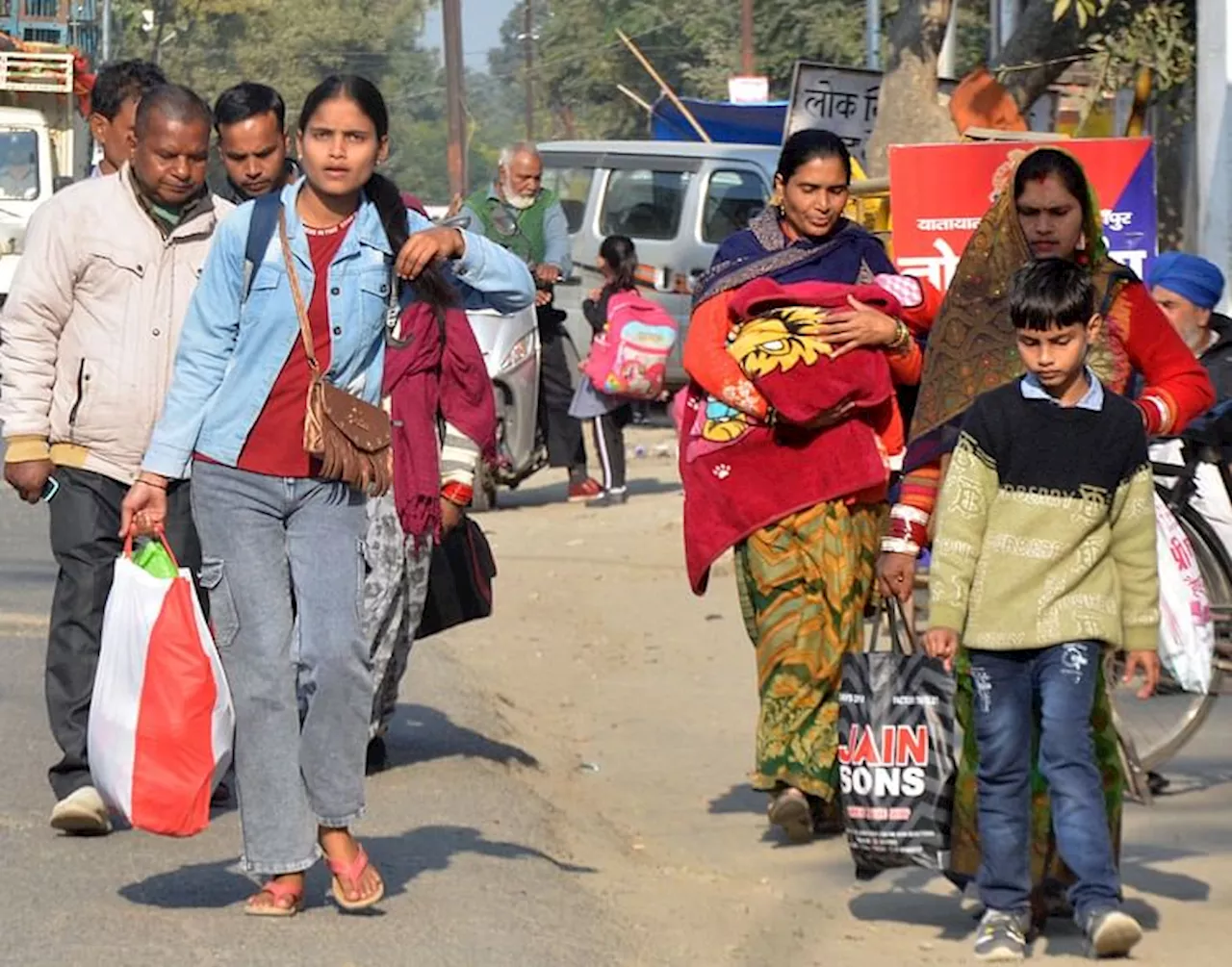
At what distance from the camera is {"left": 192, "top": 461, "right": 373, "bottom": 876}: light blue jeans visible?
223 inches

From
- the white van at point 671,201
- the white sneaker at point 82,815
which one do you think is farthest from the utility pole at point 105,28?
the white sneaker at point 82,815

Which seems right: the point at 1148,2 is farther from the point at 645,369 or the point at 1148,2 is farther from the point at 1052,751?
the point at 1052,751

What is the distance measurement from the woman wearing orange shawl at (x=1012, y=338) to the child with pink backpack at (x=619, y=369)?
8532 millimetres

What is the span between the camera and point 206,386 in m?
5.68

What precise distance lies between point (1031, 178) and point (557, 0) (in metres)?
67.8

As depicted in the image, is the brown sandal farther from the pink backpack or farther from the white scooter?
the pink backpack

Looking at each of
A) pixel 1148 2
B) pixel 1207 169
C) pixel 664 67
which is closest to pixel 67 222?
pixel 1207 169

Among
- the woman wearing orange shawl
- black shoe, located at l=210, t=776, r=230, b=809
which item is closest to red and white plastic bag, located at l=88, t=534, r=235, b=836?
black shoe, located at l=210, t=776, r=230, b=809

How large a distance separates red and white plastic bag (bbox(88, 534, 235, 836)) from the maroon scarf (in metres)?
0.65

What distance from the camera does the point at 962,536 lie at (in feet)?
19.0

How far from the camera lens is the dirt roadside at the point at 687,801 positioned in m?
6.25

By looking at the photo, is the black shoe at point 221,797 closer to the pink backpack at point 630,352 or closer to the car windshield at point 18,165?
the pink backpack at point 630,352

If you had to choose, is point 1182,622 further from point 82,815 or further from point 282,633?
point 82,815

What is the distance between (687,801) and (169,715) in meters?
2.58
